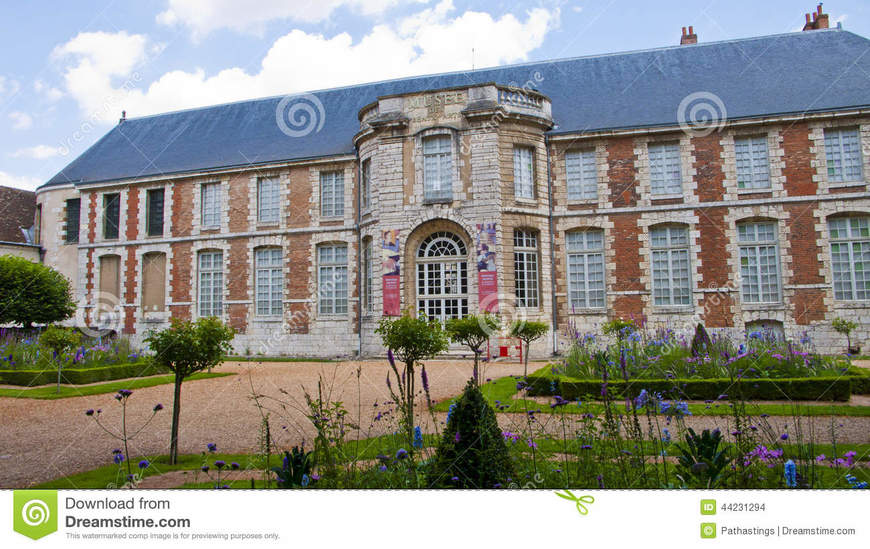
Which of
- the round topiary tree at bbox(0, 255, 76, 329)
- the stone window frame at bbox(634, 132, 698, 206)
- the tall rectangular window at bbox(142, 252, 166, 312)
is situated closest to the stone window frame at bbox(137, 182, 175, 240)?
the tall rectangular window at bbox(142, 252, 166, 312)

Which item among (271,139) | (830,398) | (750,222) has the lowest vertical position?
(830,398)

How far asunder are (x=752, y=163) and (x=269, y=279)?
1288 centimetres

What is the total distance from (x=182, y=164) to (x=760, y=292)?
14.6m

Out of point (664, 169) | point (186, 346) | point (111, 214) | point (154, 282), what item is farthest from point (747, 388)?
point (154, 282)

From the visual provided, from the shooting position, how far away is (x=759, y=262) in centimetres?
1141

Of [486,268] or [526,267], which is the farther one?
[526,267]

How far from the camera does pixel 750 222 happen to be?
1160 centimetres

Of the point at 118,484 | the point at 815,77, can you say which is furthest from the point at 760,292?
the point at 118,484

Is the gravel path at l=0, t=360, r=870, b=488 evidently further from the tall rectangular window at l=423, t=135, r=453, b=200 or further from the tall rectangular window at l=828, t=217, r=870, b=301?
the tall rectangular window at l=828, t=217, r=870, b=301

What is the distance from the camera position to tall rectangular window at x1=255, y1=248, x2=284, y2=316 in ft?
45.2

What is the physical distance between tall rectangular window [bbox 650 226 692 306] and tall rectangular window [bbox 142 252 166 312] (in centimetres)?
1258

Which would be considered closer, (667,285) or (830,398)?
(830,398)

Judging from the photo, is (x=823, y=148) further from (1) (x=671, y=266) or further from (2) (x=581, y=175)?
(2) (x=581, y=175)

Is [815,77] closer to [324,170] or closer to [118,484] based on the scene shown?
[324,170]
